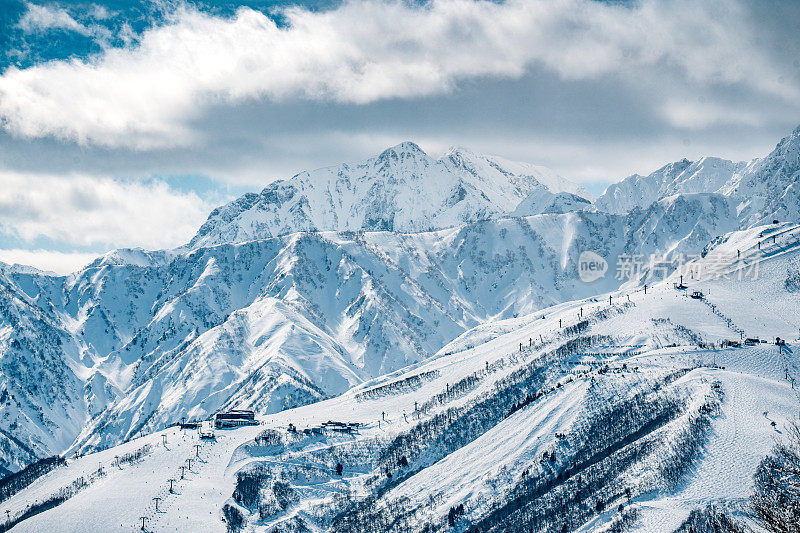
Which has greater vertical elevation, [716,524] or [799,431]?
[799,431]

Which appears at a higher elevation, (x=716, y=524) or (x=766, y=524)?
(x=766, y=524)

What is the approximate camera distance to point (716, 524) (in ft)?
649

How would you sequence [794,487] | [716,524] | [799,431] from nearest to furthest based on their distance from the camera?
1. [794,487]
2. [799,431]
3. [716,524]

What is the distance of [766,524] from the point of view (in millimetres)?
59250

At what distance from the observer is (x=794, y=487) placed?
5781cm

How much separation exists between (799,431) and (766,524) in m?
10.2

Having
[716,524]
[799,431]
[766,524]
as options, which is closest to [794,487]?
[766,524]

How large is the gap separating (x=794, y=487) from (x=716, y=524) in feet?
501

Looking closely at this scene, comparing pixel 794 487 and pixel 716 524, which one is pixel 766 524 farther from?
pixel 716 524

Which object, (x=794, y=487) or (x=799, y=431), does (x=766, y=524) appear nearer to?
(x=794, y=487)

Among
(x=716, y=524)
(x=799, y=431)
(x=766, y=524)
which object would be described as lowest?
(x=716, y=524)

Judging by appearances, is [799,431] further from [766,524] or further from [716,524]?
[716,524]

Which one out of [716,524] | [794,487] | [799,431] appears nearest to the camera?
[794,487]

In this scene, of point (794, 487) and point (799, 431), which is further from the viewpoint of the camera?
point (799, 431)
